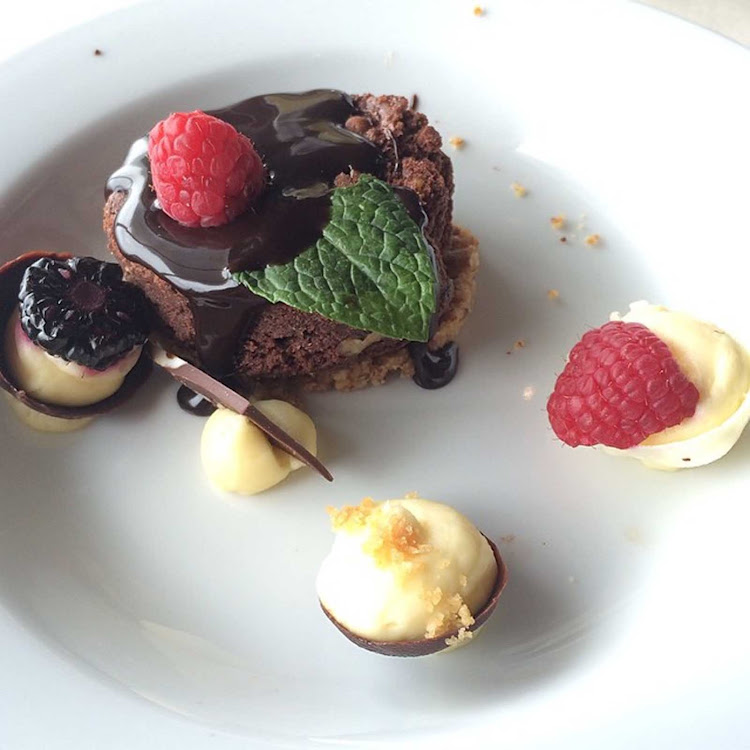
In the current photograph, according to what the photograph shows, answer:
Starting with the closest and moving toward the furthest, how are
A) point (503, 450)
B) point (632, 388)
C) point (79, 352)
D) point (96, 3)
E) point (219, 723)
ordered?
point (219, 723) → point (632, 388) → point (79, 352) → point (503, 450) → point (96, 3)

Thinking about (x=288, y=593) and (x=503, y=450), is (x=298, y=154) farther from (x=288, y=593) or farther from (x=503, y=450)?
(x=288, y=593)

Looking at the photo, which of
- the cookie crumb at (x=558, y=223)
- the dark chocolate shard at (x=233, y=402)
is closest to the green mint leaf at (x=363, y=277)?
the dark chocolate shard at (x=233, y=402)

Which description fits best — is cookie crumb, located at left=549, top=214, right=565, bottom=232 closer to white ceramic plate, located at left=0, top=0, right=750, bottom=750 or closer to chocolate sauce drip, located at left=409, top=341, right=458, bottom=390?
white ceramic plate, located at left=0, top=0, right=750, bottom=750

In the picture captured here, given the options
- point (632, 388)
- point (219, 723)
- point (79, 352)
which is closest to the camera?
point (219, 723)

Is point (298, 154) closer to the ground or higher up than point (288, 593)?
higher up

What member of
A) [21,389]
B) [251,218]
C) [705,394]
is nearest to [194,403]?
[21,389]

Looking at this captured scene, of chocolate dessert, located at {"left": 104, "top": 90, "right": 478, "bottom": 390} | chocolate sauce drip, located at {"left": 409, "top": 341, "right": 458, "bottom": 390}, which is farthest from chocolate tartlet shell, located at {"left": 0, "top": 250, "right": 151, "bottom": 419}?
chocolate sauce drip, located at {"left": 409, "top": 341, "right": 458, "bottom": 390}

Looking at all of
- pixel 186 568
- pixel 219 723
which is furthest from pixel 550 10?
pixel 219 723

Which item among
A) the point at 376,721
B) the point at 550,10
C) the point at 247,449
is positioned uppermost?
the point at 550,10
